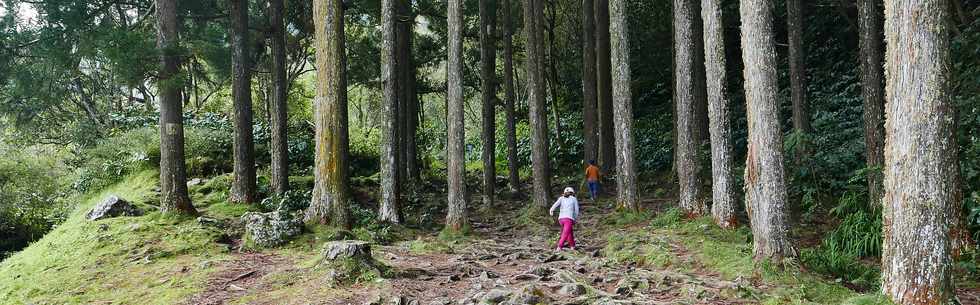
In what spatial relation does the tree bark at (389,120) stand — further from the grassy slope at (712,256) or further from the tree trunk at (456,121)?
the grassy slope at (712,256)

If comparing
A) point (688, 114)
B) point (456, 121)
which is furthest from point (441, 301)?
point (688, 114)

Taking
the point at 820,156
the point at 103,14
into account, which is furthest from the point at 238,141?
the point at 820,156

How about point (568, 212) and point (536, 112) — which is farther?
point (536, 112)

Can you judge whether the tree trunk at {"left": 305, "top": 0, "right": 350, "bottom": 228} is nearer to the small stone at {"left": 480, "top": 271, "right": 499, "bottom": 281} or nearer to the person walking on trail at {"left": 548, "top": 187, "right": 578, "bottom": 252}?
the small stone at {"left": 480, "top": 271, "right": 499, "bottom": 281}

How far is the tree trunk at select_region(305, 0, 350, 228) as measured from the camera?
35.3 ft

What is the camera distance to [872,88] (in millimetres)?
10617

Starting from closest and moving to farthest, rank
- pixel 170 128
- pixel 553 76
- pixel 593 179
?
pixel 170 128
pixel 593 179
pixel 553 76

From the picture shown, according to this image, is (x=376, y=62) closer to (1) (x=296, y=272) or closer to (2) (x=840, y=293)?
(1) (x=296, y=272)

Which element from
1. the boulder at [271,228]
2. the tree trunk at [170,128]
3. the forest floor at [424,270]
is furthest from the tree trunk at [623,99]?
the tree trunk at [170,128]

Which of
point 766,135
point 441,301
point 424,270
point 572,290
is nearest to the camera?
point 441,301

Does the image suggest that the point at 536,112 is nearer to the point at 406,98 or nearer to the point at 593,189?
the point at 593,189

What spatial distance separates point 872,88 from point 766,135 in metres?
4.62

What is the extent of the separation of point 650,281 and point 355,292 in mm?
3568

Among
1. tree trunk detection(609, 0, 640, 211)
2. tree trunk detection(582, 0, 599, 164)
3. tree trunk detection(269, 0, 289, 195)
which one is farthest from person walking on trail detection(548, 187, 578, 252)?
tree trunk detection(582, 0, 599, 164)
